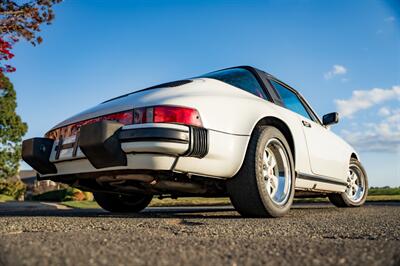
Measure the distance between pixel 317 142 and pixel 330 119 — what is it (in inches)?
28.6

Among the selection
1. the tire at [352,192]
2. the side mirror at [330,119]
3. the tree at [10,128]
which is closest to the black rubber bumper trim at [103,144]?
the side mirror at [330,119]

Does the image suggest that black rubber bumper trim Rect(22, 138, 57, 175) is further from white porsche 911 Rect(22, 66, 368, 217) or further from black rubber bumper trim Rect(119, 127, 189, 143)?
black rubber bumper trim Rect(119, 127, 189, 143)

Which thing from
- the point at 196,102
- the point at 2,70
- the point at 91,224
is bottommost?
the point at 91,224

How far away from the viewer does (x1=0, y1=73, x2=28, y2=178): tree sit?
24.7m

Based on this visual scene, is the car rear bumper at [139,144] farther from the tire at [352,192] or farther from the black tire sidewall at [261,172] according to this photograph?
the tire at [352,192]

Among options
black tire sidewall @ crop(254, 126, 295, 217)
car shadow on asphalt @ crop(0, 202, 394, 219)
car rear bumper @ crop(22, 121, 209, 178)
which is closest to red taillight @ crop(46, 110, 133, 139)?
car rear bumper @ crop(22, 121, 209, 178)

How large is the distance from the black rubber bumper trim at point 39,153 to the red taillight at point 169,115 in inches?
42.8

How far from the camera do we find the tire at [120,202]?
4.31 m

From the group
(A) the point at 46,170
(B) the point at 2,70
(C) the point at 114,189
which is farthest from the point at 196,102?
(B) the point at 2,70

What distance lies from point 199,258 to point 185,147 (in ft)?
4.49

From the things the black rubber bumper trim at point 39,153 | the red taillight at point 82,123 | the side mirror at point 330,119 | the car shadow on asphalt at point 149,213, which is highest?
the side mirror at point 330,119

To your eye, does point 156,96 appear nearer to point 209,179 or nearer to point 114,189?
point 209,179

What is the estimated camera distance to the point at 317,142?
4109 mm

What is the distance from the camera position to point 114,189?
138 inches
